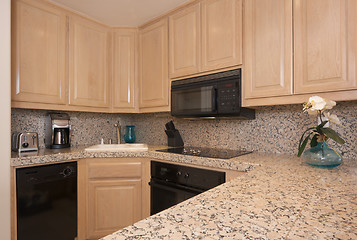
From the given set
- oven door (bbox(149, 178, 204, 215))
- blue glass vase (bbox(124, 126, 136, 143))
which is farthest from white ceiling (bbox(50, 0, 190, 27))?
oven door (bbox(149, 178, 204, 215))

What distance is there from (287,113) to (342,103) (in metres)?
0.36

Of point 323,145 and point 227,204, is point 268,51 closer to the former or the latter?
point 323,145

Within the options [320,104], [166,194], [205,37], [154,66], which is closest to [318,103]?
[320,104]

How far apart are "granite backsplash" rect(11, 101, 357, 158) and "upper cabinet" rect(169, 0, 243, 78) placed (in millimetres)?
559

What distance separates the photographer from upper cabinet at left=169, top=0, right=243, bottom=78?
166 centimetres

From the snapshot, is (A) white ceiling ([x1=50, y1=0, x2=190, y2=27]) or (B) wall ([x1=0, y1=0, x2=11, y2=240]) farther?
(A) white ceiling ([x1=50, y1=0, x2=190, y2=27])

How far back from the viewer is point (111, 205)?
1.87m

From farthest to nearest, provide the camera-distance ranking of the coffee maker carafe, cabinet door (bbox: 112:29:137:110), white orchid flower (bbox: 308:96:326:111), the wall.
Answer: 1. cabinet door (bbox: 112:29:137:110)
2. the coffee maker carafe
3. the wall
4. white orchid flower (bbox: 308:96:326:111)

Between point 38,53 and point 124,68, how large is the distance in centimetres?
84

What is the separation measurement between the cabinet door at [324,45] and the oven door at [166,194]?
1.06m

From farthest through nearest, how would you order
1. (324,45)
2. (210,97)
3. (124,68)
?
(124,68) → (210,97) → (324,45)

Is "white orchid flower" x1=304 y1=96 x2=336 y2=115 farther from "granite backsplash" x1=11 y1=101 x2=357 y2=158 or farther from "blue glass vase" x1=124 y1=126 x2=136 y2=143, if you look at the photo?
"blue glass vase" x1=124 y1=126 x2=136 y2=143

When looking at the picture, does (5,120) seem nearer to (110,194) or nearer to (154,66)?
(110,194)

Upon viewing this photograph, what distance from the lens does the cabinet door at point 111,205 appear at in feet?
6.03
